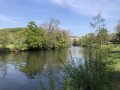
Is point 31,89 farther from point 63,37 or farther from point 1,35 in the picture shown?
point 63,37

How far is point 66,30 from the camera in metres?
65.7

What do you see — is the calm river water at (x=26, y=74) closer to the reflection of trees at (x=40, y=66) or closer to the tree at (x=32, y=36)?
the reflection of trees at (x=40, y=66)

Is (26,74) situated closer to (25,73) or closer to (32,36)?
(25,73)

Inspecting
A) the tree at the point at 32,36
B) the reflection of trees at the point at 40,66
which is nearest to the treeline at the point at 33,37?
the tree at the point at 32,36

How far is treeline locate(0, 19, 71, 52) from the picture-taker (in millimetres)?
33413

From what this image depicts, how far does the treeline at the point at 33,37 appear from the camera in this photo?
33413 mm

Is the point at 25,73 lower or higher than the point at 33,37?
lower

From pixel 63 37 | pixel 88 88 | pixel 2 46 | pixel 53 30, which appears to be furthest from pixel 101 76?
pixel 63 37

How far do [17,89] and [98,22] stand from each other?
42.2ft

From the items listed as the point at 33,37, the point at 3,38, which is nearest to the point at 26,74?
the point at 3,38

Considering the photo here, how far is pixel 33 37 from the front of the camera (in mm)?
40625

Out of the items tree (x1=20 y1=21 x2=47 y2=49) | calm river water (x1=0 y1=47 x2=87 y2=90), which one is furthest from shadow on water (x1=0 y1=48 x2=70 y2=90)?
tree (x1=20 y1=21 x2=47 y2=49)

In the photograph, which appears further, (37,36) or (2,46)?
(37,36)

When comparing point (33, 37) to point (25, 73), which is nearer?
point (25, 73)
